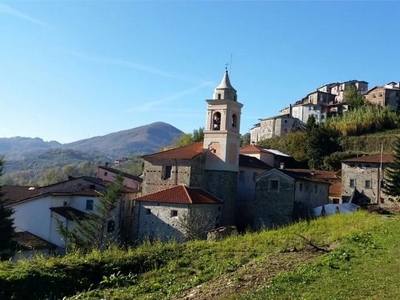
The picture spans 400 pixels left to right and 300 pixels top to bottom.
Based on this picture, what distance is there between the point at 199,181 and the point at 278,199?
258 inches

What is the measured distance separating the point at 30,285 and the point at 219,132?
90.0 feet

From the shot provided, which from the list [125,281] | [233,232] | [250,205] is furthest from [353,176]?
[125,281]

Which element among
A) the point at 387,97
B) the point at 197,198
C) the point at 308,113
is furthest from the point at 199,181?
the point at 387,97

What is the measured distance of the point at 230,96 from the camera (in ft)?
126

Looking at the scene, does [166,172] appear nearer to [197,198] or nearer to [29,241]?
[197,198]

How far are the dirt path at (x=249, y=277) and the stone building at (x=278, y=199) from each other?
2176 cm

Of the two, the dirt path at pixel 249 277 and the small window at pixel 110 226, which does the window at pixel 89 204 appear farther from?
the dirt path at pixel 249 277

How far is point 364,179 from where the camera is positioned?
4997 cm

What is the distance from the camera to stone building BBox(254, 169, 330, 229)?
35.6 metres

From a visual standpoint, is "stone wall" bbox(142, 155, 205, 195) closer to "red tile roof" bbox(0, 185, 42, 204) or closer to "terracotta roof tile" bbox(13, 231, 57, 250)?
"terracotta roof tile" bbox(13, 231, 57, 250)

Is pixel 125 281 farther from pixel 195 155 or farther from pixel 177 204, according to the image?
pixel 195 155

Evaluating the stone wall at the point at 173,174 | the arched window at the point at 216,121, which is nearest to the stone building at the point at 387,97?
the arched window at the point at 216,121

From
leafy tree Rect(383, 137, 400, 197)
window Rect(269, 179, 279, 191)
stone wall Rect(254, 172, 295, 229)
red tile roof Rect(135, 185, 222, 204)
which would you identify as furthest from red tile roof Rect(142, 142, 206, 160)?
leafy tree Rect(383, 137, 400, 197)

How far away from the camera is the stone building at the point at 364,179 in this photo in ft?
160
